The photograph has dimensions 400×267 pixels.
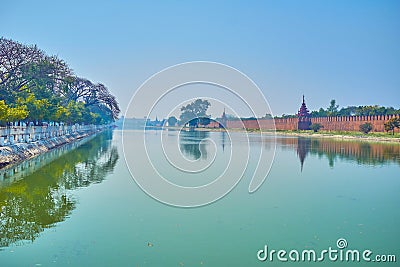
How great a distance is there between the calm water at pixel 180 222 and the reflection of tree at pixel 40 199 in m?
0.02

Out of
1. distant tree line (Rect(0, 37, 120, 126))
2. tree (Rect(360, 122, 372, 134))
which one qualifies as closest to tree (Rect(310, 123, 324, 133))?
tree (Rect(360, 122, 372, 134))

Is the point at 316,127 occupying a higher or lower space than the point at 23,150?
higher

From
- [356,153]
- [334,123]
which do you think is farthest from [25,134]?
[334,123]

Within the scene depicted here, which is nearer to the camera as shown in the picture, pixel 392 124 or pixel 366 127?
pixel 392 124

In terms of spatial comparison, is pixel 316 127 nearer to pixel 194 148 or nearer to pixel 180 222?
pixel 194 148

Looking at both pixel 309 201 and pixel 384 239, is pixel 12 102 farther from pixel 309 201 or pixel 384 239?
pixel 384 239

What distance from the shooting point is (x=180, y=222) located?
8695 mm

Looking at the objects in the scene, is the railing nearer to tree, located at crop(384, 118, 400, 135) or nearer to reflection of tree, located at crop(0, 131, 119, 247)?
reflection of tree, located at crop(0, 131, 119, 247)

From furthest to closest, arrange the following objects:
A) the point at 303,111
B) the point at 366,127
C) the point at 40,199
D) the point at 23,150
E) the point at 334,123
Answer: the point at 303,111 → the point at 334,123 → the point at 366,127 → the point at 23,150 → the point at 40,199

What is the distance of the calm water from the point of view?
21.7 ft

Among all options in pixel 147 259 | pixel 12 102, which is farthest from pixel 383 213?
pixel 12 102
